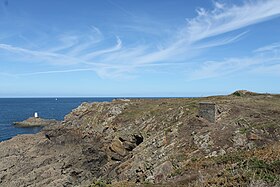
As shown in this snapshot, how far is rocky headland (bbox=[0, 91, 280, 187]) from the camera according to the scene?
62.0 ft

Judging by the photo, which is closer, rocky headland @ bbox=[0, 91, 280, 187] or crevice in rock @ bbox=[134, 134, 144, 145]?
rocky headland @ bbox=[0, 91, 280, 187]

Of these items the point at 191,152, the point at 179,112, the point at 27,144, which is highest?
the point at 179,112

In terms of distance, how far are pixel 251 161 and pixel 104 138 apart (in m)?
28.9

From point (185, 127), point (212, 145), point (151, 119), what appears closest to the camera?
point (212, 145)

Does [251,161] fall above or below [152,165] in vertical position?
above

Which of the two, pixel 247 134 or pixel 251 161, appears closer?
pixel 251 161

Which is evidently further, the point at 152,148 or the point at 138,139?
the point at 138,139

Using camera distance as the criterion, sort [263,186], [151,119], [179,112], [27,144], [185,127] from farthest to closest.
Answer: [27,144], [151,119], [179,112], [185,127], [263,186]

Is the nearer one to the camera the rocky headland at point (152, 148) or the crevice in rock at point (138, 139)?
the rocky headland at point (152, 148)

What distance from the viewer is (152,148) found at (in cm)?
3291

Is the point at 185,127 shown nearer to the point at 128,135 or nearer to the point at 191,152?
the point at 191,152

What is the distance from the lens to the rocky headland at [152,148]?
62.0 feet

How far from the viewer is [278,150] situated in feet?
64.1

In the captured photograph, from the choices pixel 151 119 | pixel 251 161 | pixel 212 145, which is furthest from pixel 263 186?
pixel 151 119
